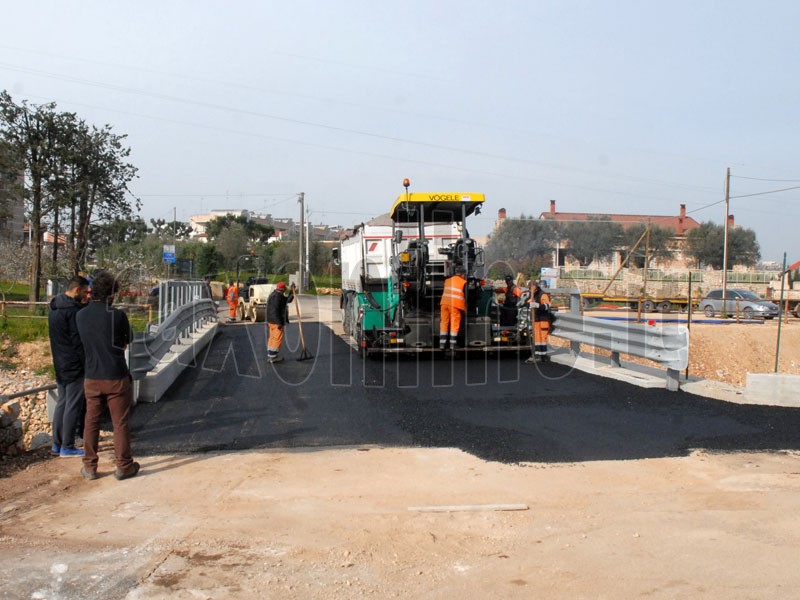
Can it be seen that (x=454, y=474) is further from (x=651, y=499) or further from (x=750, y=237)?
(x=750, y=237)

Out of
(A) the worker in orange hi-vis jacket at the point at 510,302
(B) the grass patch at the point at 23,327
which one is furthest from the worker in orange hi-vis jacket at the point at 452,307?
(B) the grass patch at the point at 23,327

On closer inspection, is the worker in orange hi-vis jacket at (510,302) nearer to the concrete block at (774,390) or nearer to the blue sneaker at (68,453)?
the concrete block at (774,390)

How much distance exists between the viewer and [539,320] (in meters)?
13.2

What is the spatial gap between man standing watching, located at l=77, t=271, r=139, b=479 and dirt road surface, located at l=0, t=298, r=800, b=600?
0.24m

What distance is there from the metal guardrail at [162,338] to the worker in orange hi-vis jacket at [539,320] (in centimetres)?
597

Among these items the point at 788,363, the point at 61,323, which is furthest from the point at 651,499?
the point at 788,363

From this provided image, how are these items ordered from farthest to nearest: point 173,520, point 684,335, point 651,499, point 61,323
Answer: point 684,335 → point 61,323 → point 651,499 → point 173,520

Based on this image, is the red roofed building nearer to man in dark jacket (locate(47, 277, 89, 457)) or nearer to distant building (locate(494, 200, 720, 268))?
distant building (locate(494, 200, 720, 268))

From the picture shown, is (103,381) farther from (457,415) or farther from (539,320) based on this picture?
(539,320)

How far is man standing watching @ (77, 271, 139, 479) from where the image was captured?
21.7 feet

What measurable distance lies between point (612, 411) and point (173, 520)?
546 centimetres

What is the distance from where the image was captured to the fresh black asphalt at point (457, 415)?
7.67 metres

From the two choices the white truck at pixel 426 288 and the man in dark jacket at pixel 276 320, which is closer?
the white truck at pixel 426 288

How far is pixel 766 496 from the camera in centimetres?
590
